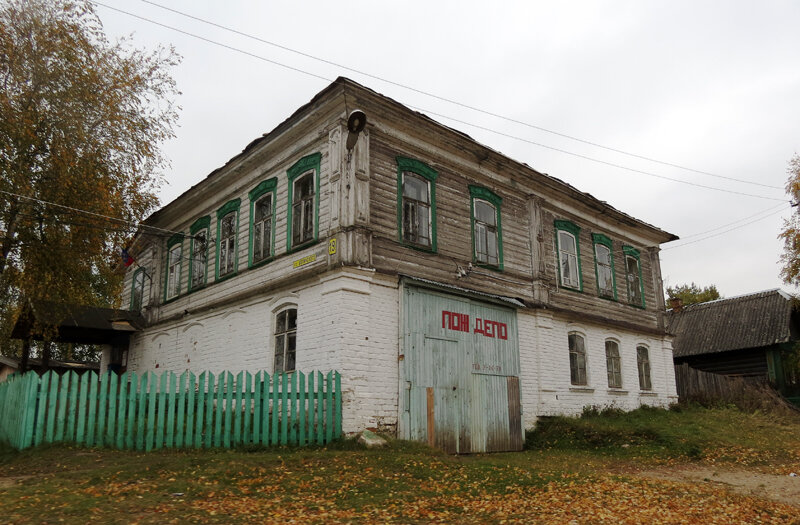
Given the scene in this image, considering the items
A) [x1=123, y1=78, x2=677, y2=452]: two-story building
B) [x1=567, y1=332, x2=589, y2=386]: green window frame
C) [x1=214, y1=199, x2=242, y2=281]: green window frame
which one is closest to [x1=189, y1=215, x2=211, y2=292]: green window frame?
[x1=123, y1=78, x2=677, y2=452]: two-story building

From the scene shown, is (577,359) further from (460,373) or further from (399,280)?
(399,280)

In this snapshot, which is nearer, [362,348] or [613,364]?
[362,348]

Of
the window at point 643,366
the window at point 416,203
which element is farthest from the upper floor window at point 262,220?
the window at point 643,366

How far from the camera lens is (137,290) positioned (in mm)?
21750

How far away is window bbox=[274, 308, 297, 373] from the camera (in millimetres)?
13156

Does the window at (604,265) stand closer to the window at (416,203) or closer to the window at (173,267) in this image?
the window at (416,203)

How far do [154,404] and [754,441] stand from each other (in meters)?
13.8

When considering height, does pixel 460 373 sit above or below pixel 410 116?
below

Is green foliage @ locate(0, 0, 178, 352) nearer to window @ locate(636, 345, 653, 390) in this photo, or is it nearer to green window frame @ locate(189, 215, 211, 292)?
green window frame @ locate(189, 215, 211, 292)

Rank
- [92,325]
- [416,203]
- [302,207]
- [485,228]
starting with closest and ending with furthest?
[302,207]
[416,203]
[485,228]
[92,325]

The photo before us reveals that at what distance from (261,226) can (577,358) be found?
1000cm

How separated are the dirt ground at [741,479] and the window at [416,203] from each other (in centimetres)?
661

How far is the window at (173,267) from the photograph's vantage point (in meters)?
18.8

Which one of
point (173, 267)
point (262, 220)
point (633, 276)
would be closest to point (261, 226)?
point (262, 220)
